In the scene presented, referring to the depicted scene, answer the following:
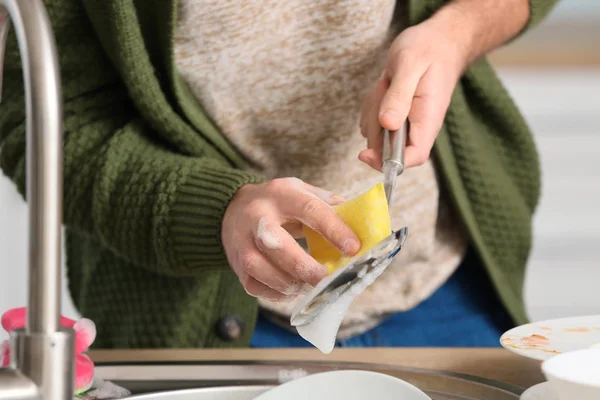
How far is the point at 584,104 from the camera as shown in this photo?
4.96 feet

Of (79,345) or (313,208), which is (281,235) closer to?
(313,208)

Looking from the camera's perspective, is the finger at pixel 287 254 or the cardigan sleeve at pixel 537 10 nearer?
the finger at pixel 287 254

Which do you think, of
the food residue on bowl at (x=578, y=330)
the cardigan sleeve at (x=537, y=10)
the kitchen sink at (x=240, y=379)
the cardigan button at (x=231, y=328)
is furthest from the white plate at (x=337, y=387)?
the cardigan sleeve at (x=537, y=10)

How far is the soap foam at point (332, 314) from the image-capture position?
46 centimetres

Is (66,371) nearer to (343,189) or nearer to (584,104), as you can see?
(343,189)

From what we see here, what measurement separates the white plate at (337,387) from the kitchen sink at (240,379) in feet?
0.07

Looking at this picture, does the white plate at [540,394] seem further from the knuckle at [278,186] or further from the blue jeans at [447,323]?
the blue jeans at [447,323]

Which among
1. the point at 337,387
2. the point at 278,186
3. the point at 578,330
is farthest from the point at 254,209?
the point at 578,330

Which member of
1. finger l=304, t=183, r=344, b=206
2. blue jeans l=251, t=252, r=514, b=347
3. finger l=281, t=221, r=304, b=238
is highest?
finger l=304, t=183, r=344, b=206

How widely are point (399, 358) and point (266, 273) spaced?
6.0 inches

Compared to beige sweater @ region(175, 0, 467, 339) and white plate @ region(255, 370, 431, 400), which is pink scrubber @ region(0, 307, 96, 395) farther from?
beige sweater @ region(175, 0, 467, 339)

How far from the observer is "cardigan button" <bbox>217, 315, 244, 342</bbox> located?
0.76 m

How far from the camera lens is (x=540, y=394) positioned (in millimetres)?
467

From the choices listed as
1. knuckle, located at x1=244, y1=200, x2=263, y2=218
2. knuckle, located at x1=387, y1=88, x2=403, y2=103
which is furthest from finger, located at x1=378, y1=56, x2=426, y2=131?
knuckle, located at x1=244, y1=200, x2=263, y2=218
